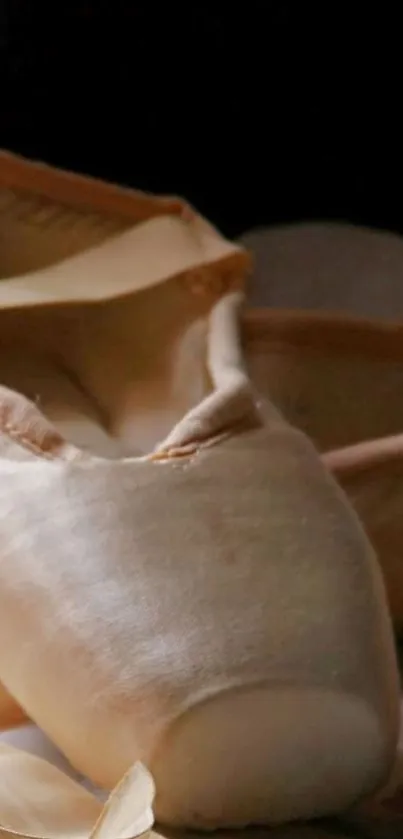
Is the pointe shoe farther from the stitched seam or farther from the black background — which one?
the black background

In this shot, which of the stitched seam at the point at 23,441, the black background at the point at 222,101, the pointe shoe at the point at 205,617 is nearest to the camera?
the pointe shoe at the point at 205,617

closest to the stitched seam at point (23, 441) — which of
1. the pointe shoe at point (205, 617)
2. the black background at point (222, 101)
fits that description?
the pointe shoe at point (205, 617)

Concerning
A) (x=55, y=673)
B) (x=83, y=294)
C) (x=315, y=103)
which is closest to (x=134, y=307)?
(x=83, y=294)

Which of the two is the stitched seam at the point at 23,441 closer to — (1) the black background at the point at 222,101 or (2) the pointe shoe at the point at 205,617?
(2) the pointe shoe at the point at 205,617

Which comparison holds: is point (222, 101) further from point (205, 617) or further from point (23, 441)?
point (205, 617)

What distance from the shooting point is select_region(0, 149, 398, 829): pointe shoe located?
0.44 metres

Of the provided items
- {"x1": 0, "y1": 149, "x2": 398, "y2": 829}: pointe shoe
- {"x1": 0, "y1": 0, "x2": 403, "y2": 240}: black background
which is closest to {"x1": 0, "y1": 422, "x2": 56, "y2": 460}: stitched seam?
{"x1": 0, "y1": 149, "x2": 398, "y2": 829}: pointe shoe

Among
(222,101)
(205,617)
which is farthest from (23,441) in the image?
(222,101)

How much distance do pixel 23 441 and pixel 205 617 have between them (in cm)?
15

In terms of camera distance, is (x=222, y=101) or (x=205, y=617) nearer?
(x=205, y=617)

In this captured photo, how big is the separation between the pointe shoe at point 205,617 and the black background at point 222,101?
1.06ft

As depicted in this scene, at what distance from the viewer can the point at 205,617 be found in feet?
1.51

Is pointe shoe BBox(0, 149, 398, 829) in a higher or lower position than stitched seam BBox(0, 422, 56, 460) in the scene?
lower

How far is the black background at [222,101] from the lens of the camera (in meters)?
0.82
